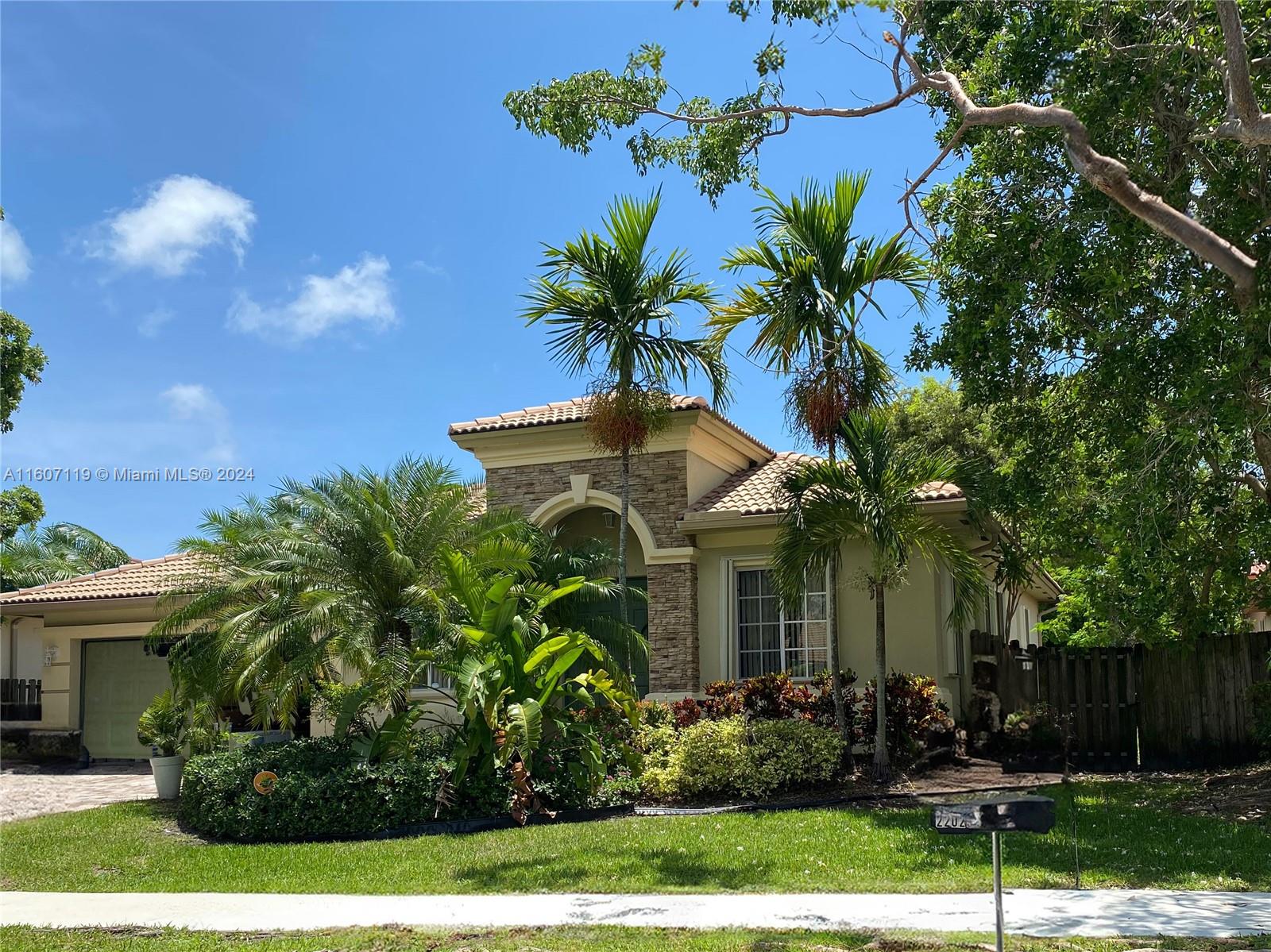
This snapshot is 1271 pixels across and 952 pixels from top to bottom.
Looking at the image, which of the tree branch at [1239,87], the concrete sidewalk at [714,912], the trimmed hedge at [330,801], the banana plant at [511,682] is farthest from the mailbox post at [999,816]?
the trimmed hedge at [330,801]

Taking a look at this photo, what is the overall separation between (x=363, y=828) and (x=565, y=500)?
7.46 meters

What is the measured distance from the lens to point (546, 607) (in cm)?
1688

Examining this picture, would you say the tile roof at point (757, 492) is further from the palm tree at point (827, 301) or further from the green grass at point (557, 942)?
the green grass at point (557, 942)

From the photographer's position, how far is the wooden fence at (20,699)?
25391mm

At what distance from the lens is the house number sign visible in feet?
45.6

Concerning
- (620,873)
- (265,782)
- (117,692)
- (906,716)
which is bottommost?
(620,873)

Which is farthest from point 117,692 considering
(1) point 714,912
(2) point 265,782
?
(1) point 714,912

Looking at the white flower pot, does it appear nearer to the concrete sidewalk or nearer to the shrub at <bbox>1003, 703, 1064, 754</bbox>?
the concrete sidewalk

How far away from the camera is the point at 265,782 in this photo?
13.9 meters

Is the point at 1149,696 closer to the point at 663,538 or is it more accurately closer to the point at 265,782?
the point at 663,538

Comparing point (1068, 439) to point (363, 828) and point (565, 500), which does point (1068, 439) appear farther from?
point (363, 828)

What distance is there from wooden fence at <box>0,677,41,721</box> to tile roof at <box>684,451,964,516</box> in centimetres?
1649

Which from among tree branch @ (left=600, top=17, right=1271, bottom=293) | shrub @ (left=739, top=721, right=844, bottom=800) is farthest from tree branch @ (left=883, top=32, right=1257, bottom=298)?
shrub @ (left=739, top=721, right=844, bottom=800)

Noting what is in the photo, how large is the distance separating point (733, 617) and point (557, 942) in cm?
1101
